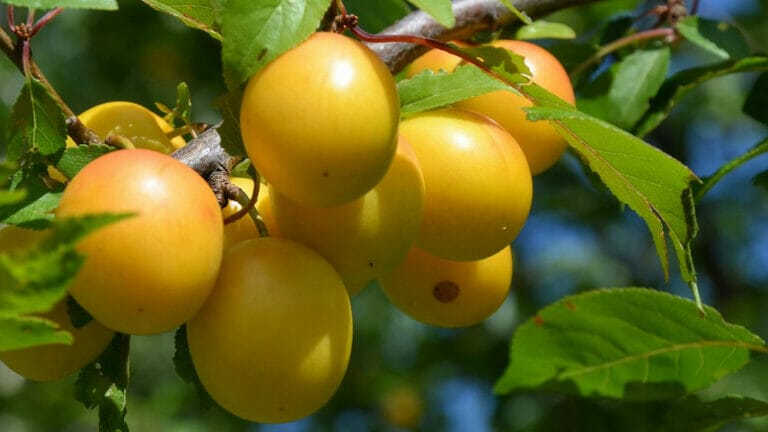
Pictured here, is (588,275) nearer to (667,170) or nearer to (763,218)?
(763,218)

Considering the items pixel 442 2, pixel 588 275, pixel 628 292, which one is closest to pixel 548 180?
pixel 588 275

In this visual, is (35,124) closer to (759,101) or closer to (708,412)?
(708,412)

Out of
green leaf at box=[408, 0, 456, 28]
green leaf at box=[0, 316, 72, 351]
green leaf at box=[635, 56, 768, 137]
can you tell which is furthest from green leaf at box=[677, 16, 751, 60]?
green leaf at box=[0, 316, 72, 351]

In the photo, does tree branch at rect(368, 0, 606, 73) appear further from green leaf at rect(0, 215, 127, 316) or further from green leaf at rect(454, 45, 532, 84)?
green leaf at rect(0, 215, 127, 316)

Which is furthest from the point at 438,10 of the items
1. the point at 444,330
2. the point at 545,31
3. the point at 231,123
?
the point at 444,330

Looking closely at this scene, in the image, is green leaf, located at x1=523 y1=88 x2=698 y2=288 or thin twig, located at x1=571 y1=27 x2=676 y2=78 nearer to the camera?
green leaf, located at x1=523 y1=88 x2=698 y2=288
